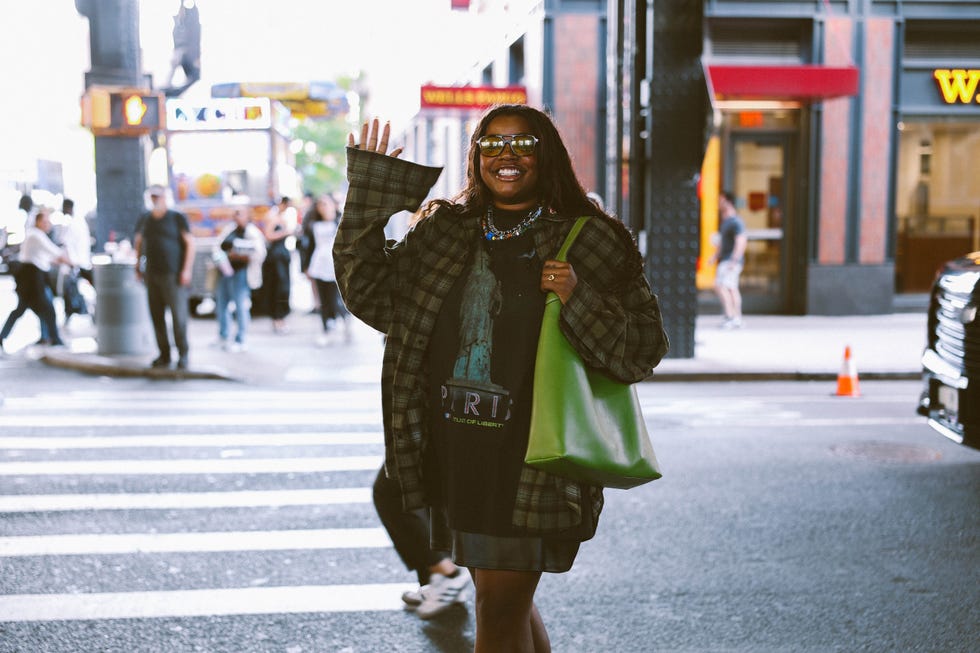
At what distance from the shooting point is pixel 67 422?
9.06 metres

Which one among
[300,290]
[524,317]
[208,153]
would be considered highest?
[208,153]

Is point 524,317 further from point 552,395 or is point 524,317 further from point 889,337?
point 889,337

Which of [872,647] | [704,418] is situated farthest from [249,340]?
[872,647]

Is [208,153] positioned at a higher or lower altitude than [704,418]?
higher

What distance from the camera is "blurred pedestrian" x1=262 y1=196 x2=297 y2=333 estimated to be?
55.0 feet

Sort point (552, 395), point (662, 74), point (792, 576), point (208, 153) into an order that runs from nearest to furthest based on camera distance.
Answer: point (552, 395), point (792, 576), point (662, 74), point (208, 153)

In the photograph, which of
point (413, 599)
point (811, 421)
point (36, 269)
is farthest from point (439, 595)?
point (36, 269)

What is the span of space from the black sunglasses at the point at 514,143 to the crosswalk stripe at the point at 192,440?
551 cm

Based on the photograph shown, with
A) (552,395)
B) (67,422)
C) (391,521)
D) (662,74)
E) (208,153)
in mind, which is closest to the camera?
(552,395)

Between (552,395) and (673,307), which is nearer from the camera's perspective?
(552,395)

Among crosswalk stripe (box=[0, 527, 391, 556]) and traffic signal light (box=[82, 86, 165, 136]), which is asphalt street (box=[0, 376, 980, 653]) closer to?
crosswalk stripe (box=[0, 527, 391, 556])

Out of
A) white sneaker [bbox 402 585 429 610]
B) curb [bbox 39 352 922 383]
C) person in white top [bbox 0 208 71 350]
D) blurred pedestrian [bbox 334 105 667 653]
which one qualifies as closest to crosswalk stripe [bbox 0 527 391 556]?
white sneaker [bbox 402 585 429 610]

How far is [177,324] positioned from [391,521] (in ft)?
26.8

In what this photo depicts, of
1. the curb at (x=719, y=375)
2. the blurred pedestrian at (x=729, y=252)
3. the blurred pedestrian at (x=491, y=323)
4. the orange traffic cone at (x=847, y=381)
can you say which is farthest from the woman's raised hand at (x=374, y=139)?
the blurred pedestrian at (x=729, y=252)
